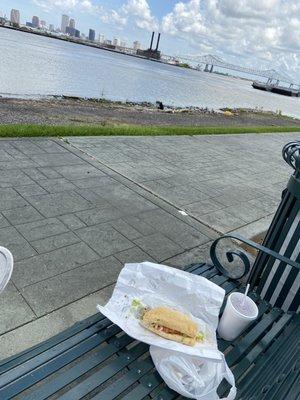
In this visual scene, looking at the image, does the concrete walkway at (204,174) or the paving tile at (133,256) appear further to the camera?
the concrete walkway at (204,174)

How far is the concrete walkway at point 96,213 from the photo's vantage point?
120 inches

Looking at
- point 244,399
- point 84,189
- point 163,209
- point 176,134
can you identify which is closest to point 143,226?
point 163,209

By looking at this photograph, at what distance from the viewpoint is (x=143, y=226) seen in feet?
14.9

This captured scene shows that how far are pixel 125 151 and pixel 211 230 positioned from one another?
11.2 feet

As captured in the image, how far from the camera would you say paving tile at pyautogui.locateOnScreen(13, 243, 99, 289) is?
10.6 ft

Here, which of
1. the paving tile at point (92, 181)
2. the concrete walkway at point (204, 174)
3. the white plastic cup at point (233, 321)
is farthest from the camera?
the concrete walkway at point (204, 174)

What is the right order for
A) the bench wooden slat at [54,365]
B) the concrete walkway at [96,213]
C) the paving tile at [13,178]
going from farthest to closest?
the paving tile at [13,178] → the concrete walkway at [96,213] → the bench wooden slat at [54,365]

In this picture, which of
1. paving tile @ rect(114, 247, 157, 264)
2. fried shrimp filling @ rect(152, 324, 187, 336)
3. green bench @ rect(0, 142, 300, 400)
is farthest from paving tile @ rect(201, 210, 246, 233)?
fried shrimp filling @ rect(152, 324, 187, 336)

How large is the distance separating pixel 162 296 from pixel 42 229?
2.11 meters

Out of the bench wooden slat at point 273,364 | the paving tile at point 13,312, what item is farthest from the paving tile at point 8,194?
the bench wooden slat at point 273,364


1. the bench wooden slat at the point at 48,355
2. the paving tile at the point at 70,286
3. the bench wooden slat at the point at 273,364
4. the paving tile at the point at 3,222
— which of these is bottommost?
the paving tile at the point at 3,222

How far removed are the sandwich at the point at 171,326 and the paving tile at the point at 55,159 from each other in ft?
13.9

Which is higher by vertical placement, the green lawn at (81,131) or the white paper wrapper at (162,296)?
the white paper wrapper at (162,296)

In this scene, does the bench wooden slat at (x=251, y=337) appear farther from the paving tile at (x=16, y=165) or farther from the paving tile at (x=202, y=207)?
the paving tile at (x=16, y=165)
